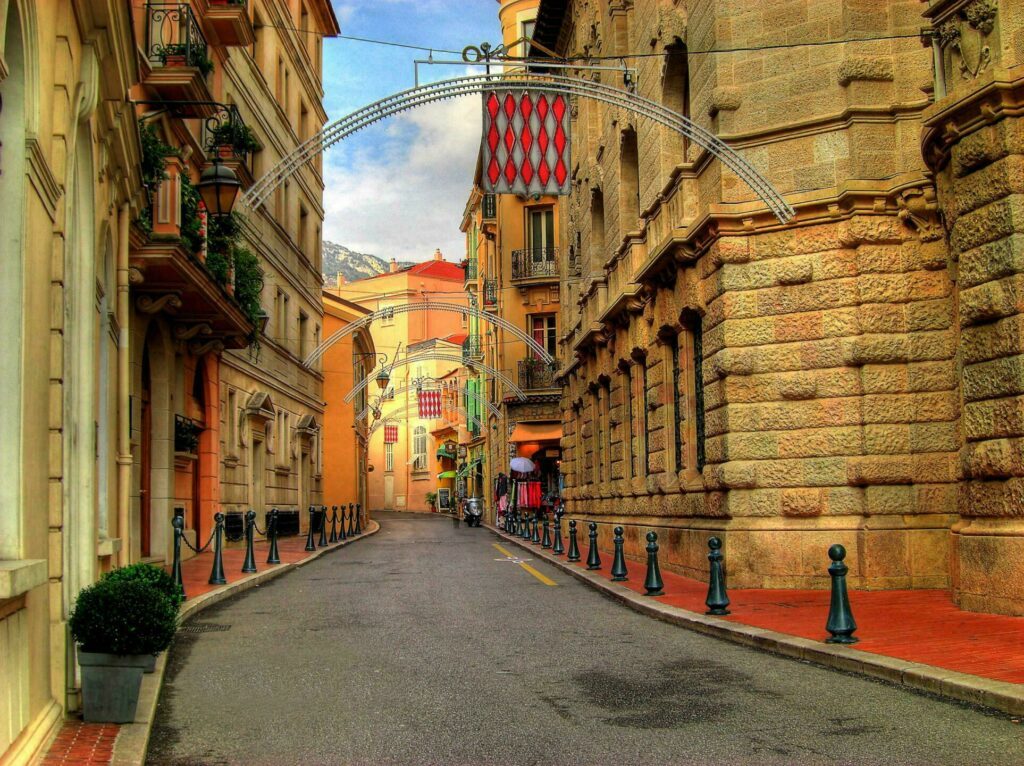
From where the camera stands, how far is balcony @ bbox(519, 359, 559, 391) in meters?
50.8

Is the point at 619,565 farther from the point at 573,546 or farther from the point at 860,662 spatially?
the point at 860,662

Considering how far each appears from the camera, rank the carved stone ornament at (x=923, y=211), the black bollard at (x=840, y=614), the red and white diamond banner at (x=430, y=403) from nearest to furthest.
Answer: the black bollard at (x=840, y=614)
the carved stone ornament at (x=923, y=211)
the red and white diamond banner at (x=430, y=403)

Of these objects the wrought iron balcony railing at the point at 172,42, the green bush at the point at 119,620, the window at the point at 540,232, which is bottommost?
the green bush at the point at 119,620

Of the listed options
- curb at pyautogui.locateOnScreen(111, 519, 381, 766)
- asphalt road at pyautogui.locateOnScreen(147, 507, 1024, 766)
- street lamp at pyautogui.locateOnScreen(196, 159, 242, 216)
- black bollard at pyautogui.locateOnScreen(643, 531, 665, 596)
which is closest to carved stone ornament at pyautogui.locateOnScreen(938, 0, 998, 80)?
asphalt road at pyautogui.locateOnScreen(147, 507, 1024, 766)

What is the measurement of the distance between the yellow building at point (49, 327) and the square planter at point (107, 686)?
163 mm

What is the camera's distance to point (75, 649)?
25.0 feet

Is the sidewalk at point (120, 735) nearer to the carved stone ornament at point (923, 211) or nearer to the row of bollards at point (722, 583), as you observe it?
the row of bollards at point (722, 583)

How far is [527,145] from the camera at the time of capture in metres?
16.8

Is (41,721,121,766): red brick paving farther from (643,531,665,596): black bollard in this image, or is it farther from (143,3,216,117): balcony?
(143,3,216,117): balcony

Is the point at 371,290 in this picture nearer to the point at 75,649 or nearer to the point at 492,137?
the point at 492,137

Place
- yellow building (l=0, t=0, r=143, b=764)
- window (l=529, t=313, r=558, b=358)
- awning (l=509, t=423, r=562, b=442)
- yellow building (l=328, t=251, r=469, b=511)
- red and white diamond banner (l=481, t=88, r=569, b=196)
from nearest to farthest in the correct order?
yellow building (l=0, t=0, r=143, b=764) → red and white diamond banner (l=481, t=88, r=569, b=196) → awning (l=509, t=423, r=562, b=442) → window (l=529, t=313, r=558, b=358) → yellow building (l=328, t=251, r=469, b=511)

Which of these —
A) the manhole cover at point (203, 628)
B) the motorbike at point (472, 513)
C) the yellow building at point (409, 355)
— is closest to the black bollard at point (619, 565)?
the manhole cover at point (203, 628)

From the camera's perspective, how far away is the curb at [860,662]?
25.3 ft

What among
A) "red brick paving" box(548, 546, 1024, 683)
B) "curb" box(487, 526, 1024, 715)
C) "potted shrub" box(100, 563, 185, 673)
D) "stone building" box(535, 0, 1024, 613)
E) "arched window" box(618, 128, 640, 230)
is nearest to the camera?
"curb" box(487, 526, 1024, 715)
